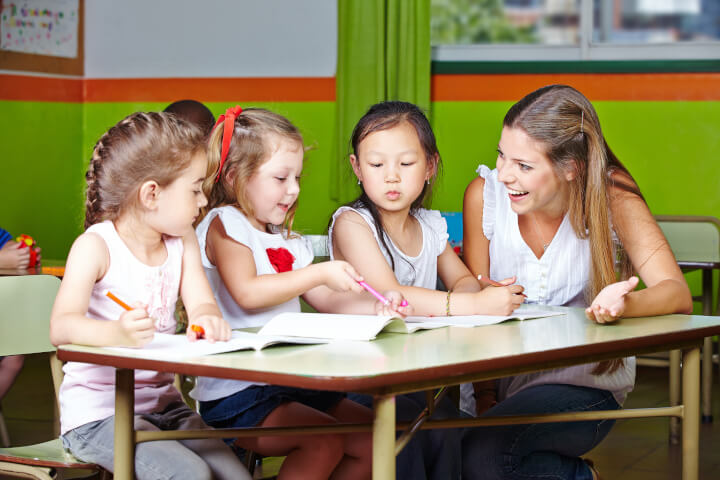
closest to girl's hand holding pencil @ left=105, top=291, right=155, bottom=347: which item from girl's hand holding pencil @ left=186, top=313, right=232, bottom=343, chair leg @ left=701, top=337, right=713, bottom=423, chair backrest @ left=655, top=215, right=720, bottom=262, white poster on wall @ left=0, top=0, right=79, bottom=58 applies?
girl's hand holding pencil @ left=186, top=313, right=232, bottom=343

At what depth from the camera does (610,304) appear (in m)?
1.73

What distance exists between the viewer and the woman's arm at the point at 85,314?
1.41 metres

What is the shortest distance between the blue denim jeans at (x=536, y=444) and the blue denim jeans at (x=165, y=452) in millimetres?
491

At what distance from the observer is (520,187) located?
79.4 inches

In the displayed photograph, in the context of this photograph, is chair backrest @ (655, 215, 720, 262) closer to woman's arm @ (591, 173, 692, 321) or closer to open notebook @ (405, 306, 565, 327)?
woman's arm @ (591, 173, 692, 321)

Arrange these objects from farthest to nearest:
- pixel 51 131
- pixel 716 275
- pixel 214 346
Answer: pixel 51 131, pixel 716 275, pixel 214 346

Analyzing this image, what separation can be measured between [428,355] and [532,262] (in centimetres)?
80

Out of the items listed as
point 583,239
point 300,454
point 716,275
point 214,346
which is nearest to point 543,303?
point 583,239

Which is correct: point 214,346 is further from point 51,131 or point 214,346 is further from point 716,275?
point 51,131

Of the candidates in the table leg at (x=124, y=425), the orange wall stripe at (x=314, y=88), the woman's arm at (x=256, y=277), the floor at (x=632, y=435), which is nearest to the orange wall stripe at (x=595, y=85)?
the orange wall stripe at (x=314, y=88)

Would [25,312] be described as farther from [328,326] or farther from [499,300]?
[499,300]

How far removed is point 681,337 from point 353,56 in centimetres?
354

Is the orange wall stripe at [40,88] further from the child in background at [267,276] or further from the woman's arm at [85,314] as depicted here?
the woman's arm at [85,314]

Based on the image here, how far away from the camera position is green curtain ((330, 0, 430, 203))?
4891 millimetres
